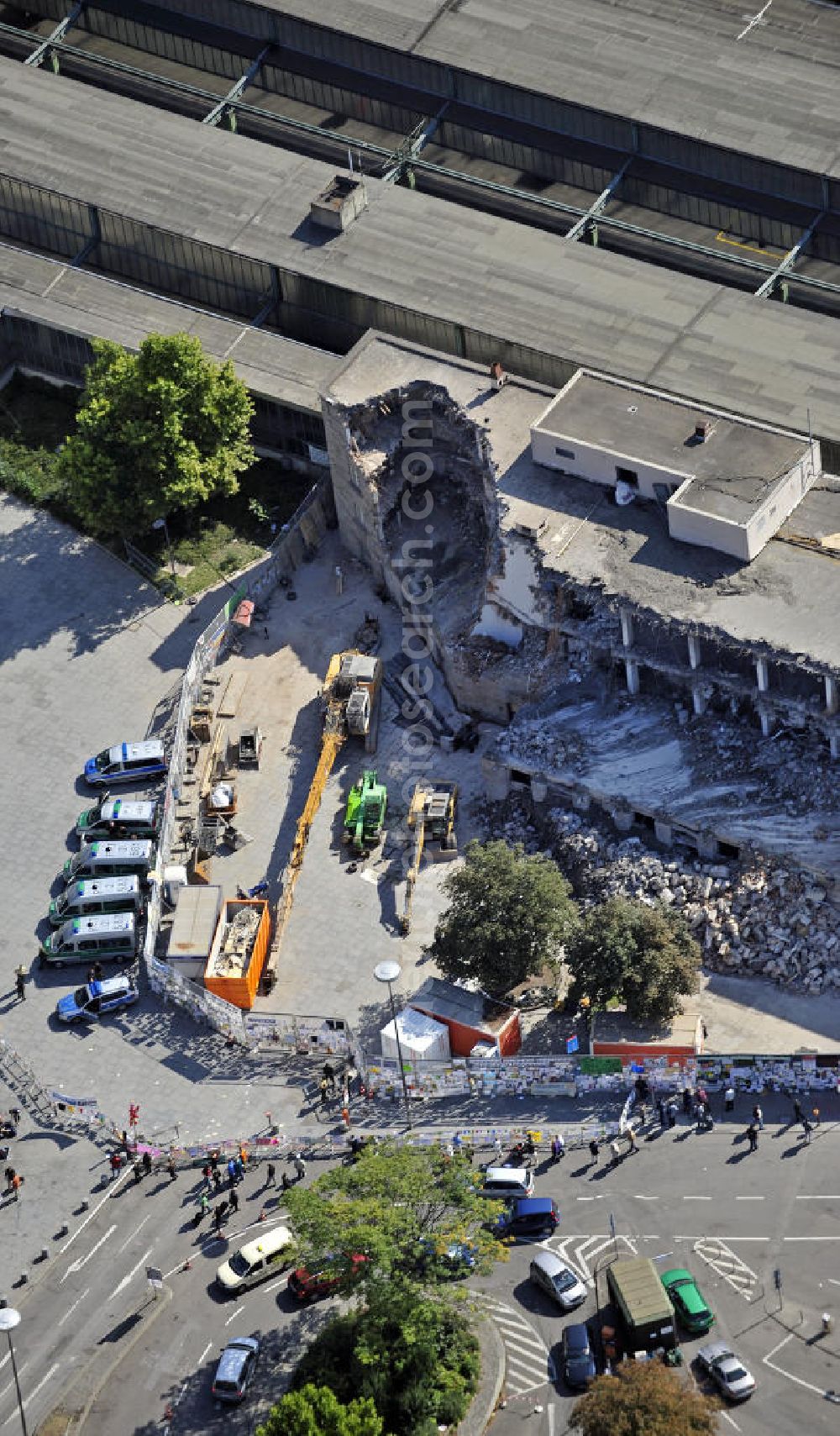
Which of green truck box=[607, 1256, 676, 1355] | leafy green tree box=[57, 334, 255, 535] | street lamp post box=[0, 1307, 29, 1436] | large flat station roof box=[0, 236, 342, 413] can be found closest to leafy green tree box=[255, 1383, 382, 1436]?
street lamp post box=[0, 1307, 29, 1436]

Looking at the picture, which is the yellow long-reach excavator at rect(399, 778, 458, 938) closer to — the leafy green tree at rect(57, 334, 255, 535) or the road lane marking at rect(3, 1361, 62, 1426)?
the leafy green tree at rect(57, 334, 255, 535)

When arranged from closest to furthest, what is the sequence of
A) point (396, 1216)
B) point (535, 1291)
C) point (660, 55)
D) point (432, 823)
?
point (396, 1216) → point (535, 1291) → point (432, 823) → point (660, 55)

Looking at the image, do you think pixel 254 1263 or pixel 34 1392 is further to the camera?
pixel 254 1263

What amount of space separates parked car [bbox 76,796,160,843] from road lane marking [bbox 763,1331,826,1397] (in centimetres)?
4583

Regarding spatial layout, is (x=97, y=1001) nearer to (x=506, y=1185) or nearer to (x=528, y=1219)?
Answer: (x=506, y=1185)

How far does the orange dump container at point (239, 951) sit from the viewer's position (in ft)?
447

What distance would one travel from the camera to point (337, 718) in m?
148

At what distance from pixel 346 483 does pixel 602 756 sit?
26424 millimetres

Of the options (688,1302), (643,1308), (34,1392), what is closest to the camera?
(643,1308)

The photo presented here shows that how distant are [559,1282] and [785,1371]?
11096 millimetres

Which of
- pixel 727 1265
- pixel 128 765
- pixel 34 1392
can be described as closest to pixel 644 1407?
pixel 727 1265

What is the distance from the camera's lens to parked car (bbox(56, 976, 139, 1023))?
13625 centimetres

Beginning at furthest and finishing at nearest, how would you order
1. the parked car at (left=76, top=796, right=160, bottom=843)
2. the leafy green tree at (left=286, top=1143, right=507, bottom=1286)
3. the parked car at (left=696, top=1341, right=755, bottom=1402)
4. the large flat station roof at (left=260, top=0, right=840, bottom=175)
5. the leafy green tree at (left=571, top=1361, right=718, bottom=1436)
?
the large flat station roof at (left=260, top=0, right=840, bottom=175) < the parked car at (left=76, top=796, right=160, bottom=843) < the leafy green tree at (left=286, top=1143, right=507, bottom=1286) < the parked car at (left=696, top=1341, right=755, bottom=1402) < the leafy green tree at (left=571, top=1361, right=718, bottom=1436)

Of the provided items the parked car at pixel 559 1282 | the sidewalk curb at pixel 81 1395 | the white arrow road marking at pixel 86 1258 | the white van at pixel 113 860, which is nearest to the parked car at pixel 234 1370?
the sidewalk curb at pixel 81 1395
